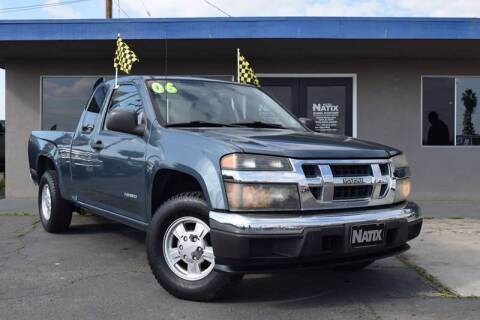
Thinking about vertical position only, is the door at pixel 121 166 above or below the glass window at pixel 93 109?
below

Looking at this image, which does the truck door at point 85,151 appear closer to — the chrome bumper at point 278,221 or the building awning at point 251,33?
the chrome bumper at point 278,221

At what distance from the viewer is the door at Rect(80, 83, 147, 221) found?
5234mm

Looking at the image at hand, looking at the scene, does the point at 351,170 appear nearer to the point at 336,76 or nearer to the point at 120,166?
the point at 120,166

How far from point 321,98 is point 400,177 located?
22.9 ft

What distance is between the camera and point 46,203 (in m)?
7.81

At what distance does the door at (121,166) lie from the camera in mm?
5234

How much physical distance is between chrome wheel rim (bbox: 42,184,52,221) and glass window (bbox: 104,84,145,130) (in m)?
2.11

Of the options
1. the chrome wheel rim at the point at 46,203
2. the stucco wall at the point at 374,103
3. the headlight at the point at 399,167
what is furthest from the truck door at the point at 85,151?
the stucco wall at the point at 374,103

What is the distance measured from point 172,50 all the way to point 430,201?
6.04 m

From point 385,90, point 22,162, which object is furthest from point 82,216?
point 385,90

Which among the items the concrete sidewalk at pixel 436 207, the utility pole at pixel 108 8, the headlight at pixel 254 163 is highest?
the utility pole at pixel 108 8

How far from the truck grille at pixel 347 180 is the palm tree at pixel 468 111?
7.78 meters

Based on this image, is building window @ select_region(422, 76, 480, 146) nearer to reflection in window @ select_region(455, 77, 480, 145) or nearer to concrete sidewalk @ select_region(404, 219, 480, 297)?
reflection in window @ select_region(455, 77, 480, 145)

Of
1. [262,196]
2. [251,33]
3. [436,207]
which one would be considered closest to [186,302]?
[262,196]
